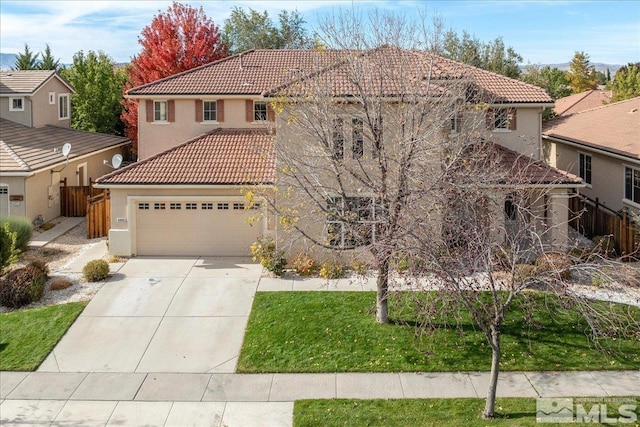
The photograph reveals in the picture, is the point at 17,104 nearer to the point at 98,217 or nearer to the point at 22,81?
the point at 22,81

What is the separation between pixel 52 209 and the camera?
28359 mm

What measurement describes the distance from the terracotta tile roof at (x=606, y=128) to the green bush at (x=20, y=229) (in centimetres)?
2164

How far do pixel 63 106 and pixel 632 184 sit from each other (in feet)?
100

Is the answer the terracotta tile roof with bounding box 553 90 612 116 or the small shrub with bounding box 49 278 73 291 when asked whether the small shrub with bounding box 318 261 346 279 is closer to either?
the small shrub with bounding box 49 278 73 291

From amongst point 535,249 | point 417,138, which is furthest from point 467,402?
point 417,138

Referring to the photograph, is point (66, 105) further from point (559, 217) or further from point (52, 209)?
point (559, 217)

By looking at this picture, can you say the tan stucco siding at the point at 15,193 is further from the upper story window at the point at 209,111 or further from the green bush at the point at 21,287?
the green bush at the point at 21,287

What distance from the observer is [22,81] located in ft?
111

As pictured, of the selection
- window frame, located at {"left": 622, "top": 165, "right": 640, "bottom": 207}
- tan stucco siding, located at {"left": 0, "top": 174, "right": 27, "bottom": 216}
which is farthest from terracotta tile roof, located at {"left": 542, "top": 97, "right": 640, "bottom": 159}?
tan stucco siding, located at {"left": 0, "top": 174, "right": 27, "bottom": 216}

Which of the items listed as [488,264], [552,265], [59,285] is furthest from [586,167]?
[59,285]

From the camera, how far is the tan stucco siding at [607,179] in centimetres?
2455

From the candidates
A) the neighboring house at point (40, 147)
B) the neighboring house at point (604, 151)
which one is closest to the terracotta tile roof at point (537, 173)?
the neighboring house at point (604, 151)

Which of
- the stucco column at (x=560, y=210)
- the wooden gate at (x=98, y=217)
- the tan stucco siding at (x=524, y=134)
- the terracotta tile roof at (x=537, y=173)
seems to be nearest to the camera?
the terracotta tile roof at (x=537, y=173)

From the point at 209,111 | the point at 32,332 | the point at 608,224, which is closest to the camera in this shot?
the point at 32,332
